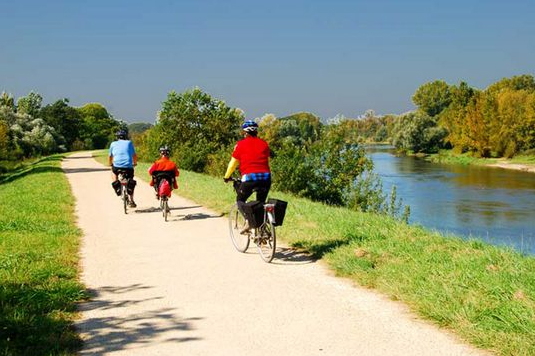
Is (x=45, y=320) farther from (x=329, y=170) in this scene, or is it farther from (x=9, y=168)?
(x=9, y=168)

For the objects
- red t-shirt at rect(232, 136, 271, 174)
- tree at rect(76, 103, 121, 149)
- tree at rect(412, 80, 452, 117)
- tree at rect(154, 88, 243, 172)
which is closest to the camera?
red t-shirt at rect(232, 136, 271, 174)

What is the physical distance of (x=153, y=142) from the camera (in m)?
38.0

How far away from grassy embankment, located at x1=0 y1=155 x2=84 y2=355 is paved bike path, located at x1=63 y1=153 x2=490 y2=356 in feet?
0.69

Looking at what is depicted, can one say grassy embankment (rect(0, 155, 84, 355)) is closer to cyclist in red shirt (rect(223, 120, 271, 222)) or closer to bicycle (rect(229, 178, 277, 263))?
bicycle (rect(229, 178, 277, 263))

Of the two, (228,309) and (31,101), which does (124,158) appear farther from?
(31,101)

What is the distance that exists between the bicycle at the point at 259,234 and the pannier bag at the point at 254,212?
0.19 ft

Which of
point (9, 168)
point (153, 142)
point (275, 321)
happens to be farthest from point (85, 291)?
point (9, 168)

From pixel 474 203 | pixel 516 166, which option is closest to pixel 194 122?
pixel 474 203

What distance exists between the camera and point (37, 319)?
15.6ft

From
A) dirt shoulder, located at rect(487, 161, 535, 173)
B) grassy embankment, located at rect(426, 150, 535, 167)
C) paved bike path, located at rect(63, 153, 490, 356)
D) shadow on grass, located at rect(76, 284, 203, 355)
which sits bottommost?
dirt shoulder, located at rect(487, 161, 535, 173)

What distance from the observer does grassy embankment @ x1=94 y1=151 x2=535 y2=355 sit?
438 centimetres

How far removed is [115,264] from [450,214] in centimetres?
2103

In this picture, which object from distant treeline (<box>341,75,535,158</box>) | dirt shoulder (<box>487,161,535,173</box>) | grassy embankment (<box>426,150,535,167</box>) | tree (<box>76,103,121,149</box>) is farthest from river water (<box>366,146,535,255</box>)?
tree (<box>76,103,121,149</box>)

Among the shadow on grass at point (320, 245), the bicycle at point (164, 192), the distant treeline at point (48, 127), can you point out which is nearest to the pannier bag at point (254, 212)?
the shadow on grass at point (320, 245)
